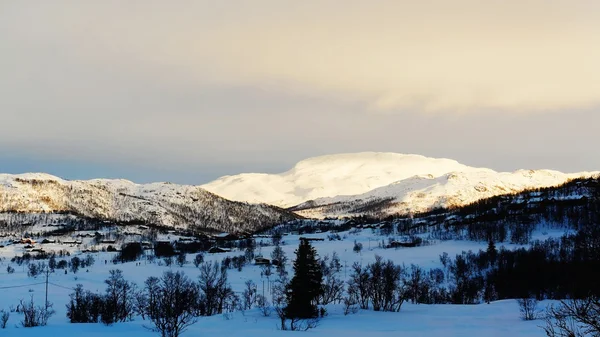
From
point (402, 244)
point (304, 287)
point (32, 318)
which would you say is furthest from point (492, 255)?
point (32, 318)

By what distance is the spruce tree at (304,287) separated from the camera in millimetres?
42469

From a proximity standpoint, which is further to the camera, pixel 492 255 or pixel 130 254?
pixel 130 254

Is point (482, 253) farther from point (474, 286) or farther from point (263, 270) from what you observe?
point (263, 270)

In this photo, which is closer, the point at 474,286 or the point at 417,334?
the point at 417,334

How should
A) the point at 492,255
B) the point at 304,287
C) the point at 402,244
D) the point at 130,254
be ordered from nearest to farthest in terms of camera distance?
the point at 304,287 → the point at 492,255 → the point at 130,254 → the point at 402,244

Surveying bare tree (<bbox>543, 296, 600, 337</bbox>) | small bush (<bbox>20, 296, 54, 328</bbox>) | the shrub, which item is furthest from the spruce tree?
the shrub

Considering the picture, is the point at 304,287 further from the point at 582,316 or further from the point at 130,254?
the point at 130,254

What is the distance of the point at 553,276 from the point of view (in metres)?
100

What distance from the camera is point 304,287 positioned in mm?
43906

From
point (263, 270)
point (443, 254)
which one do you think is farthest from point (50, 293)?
point (443, 254)

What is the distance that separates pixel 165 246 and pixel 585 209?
162826 millimetres

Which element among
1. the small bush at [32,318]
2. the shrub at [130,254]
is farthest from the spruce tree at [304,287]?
the shrub at [130,254]

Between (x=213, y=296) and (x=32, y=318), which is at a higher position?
(x=32, y=318)

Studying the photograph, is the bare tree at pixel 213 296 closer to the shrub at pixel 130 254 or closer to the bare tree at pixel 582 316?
the bare tree at pixel 582 316
